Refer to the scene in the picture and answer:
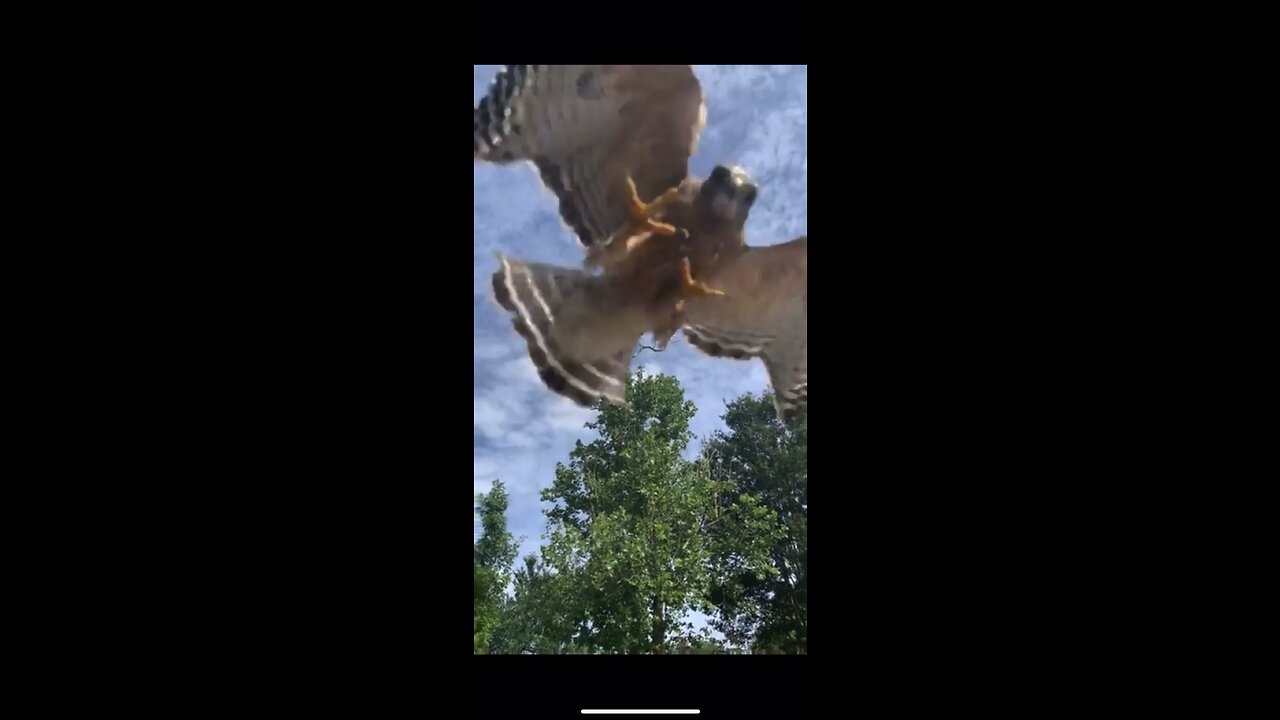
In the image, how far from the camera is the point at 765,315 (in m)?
2.70

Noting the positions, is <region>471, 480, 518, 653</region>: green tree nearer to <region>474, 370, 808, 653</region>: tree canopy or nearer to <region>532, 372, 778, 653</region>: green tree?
<region>474, 370, 808, 653</region>: tree canopy

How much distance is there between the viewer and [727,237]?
2.66 meters

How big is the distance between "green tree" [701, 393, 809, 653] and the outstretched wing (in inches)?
193

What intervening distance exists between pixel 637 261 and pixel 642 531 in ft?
14.9

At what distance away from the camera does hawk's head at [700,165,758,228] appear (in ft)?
8.54

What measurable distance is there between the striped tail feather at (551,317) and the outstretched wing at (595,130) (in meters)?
0.14

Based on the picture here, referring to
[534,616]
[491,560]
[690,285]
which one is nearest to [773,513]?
[534,616]

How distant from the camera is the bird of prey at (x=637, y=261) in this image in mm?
2541
